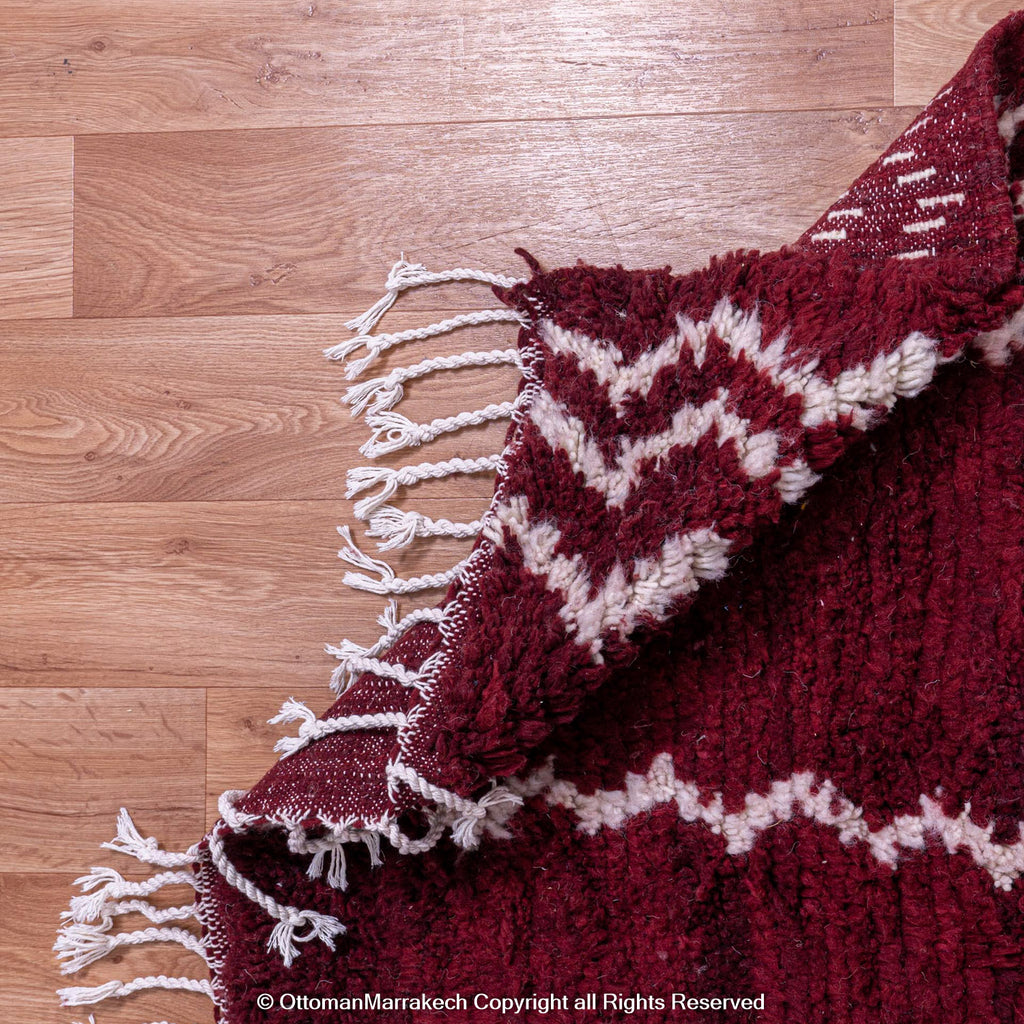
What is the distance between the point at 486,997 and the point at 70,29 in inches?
40.4

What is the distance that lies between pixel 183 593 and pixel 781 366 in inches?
23.6

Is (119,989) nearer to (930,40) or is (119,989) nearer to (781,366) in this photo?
(781,366)

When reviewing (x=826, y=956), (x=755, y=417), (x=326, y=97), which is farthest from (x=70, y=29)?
(x=826, y=956)

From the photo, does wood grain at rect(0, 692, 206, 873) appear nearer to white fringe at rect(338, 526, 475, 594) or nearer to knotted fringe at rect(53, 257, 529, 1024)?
knotted fringe at rect(53, 257, 529, 1024)

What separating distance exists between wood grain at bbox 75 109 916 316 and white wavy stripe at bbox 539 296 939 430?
15 cm

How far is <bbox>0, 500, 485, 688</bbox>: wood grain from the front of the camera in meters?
0.75

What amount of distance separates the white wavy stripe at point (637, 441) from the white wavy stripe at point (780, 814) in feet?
0.82

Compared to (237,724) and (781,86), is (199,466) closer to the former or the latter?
(237,724)

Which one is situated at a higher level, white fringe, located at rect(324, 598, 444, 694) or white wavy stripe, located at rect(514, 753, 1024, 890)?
white fringe, located at rect(324, 598, 444, 694)

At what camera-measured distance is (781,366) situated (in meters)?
0.60

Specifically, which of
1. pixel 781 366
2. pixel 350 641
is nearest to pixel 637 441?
pixel 781 366

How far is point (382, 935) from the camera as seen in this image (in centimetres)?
68

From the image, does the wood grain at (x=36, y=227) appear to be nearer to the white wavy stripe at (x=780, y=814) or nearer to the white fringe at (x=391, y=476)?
the white fringe at (x=391, y=476)

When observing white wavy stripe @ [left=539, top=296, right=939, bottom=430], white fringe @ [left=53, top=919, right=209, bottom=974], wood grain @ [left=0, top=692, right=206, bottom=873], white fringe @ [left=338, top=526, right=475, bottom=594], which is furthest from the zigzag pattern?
white fringe @ [left=53, top=919, right=209, bottom=974]
